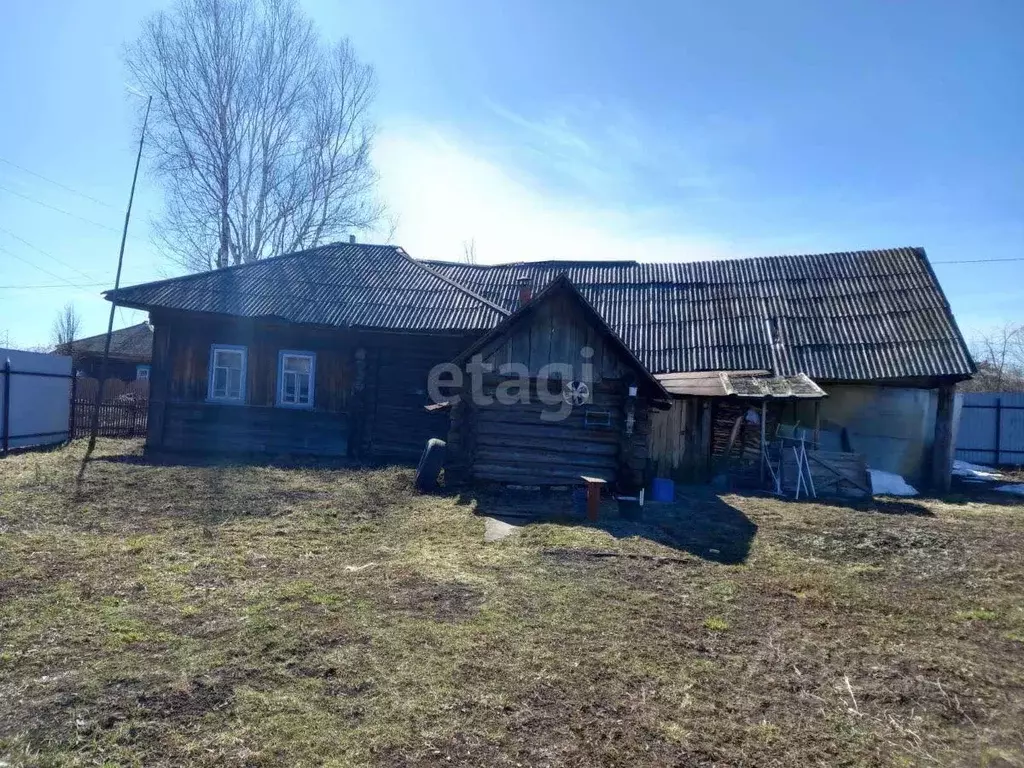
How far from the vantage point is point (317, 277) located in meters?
16.4

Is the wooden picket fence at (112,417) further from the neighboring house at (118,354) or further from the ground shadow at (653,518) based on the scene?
the neighboring house at (118,354)

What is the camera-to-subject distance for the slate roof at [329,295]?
14.3m

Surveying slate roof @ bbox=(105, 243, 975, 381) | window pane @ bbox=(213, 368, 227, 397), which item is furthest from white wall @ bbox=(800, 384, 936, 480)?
window pane @ bbox=(213, 368, 227, 397)

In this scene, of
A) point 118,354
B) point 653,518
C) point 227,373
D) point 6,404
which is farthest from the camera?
point 118,354

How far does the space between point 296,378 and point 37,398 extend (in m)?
5.63

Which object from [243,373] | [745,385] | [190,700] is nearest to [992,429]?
[745,385]

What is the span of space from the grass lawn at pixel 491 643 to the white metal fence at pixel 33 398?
21.5ft

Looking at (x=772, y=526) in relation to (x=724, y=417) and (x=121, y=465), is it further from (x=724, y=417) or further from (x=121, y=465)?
A: (x=121, y=465)

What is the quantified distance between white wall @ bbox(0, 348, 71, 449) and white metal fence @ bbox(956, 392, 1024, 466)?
74.0ft

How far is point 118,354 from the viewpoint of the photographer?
3055 centimetres

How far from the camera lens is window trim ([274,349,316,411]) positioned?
14.6m

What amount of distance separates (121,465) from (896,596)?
1226cm

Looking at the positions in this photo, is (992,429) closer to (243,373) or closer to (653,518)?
(653,518)

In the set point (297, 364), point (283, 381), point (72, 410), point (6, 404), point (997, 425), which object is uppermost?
point (297, 364)
